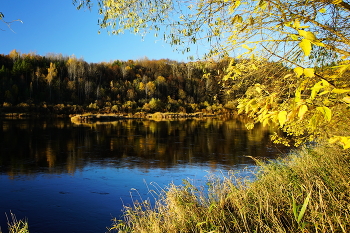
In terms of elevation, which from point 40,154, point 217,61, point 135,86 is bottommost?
A: point 40,154

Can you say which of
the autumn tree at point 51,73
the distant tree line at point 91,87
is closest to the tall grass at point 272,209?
the distant tree line at point 91,87

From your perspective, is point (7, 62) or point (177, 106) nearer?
point (177, 106)

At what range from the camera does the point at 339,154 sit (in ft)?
18.0

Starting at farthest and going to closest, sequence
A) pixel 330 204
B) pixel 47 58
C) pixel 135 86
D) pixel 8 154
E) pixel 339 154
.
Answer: pixel 47 58
pixel 135 86
pixel 8 154
pixel 339 154
pixel 330 204

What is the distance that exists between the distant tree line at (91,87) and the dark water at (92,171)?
3325cm

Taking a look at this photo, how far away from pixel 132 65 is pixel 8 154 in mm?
66405

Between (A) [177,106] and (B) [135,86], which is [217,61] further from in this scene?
(B) [135,86]

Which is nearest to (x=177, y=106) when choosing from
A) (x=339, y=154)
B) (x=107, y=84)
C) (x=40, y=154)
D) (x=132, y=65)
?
(x=107, y=84)

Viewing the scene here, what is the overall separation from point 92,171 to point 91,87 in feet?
174

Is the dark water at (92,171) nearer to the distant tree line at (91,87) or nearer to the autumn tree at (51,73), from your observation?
the distant tree line at (91,87)

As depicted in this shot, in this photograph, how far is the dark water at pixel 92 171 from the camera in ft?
21.6

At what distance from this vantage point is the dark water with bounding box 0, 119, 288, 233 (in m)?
6.59

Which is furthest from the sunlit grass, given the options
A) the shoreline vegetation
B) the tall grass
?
the tall grass

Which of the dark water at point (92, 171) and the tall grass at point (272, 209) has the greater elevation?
the tall grass at point (272, 209)
